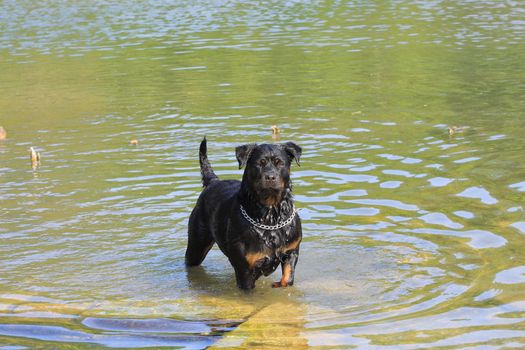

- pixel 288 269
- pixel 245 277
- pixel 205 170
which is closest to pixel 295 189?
pixel 205 170

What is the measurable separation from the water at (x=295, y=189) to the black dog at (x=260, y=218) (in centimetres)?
42

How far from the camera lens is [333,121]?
55.1ft

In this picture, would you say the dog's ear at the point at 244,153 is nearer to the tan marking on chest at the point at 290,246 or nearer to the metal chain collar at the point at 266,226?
the metal chain collar at the point at 266,226

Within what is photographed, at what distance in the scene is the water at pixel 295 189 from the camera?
8.40m

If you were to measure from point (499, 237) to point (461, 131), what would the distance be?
17.4 ft

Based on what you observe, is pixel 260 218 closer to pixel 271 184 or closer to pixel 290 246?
pixel 290 246

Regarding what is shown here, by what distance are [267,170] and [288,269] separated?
4.01 feet

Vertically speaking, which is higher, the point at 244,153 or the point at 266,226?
the point at 244,153

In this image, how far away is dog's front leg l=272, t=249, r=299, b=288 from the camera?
29.2 ft

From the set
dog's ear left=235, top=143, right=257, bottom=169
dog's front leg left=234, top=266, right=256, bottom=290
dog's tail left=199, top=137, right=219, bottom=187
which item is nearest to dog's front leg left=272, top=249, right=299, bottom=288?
dog's front leg left=234, top=266, right=256, bottom=290

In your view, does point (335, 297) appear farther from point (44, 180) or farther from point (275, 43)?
point (275, 43)

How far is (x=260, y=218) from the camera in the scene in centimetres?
864

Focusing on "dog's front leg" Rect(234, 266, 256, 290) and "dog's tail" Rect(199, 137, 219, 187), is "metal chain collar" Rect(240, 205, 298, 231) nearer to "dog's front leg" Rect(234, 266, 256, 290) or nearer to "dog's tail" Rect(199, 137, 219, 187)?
"dog's front leg" Rect(234, 266, 256, 290)

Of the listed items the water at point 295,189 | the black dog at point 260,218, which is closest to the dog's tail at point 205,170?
the black dog at point 260,218
